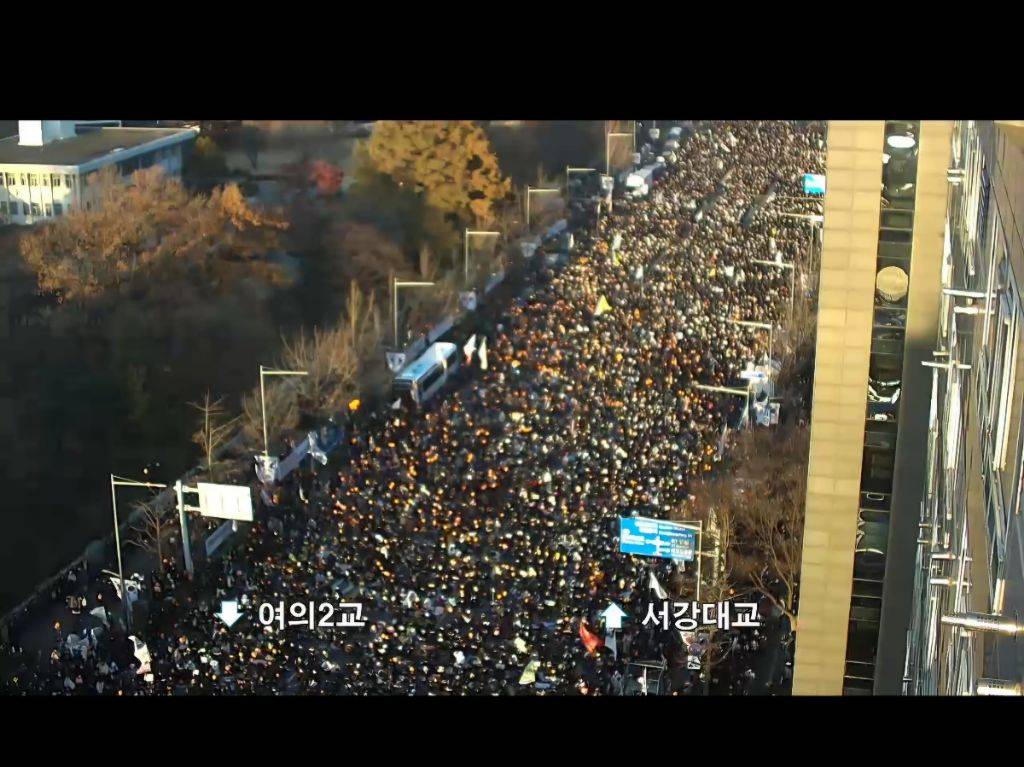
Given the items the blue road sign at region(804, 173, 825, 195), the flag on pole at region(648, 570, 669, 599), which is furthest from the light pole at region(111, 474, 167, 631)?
the blue road sign at region(804, 173, 825, 195)

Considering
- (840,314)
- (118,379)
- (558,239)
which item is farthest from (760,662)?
(118,379)

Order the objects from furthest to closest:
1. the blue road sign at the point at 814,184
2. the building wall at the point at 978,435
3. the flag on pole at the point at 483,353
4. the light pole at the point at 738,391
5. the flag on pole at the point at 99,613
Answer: the flag on pole at the point at 99,613 < the flag on pole at the point at 483,353 < the light pole at the point at 738,391 < the blue road sign at the point at 814,184 < the building wall at the point at 978,435

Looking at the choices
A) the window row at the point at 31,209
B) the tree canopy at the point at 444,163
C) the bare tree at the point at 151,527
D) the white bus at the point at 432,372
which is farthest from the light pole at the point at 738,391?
the window row at the point at 31,209

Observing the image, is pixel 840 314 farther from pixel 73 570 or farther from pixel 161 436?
pixel 73 570

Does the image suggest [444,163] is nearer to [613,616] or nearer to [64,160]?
[64,160]

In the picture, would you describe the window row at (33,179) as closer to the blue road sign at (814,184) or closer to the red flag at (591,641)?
the red flag at (591,641)
